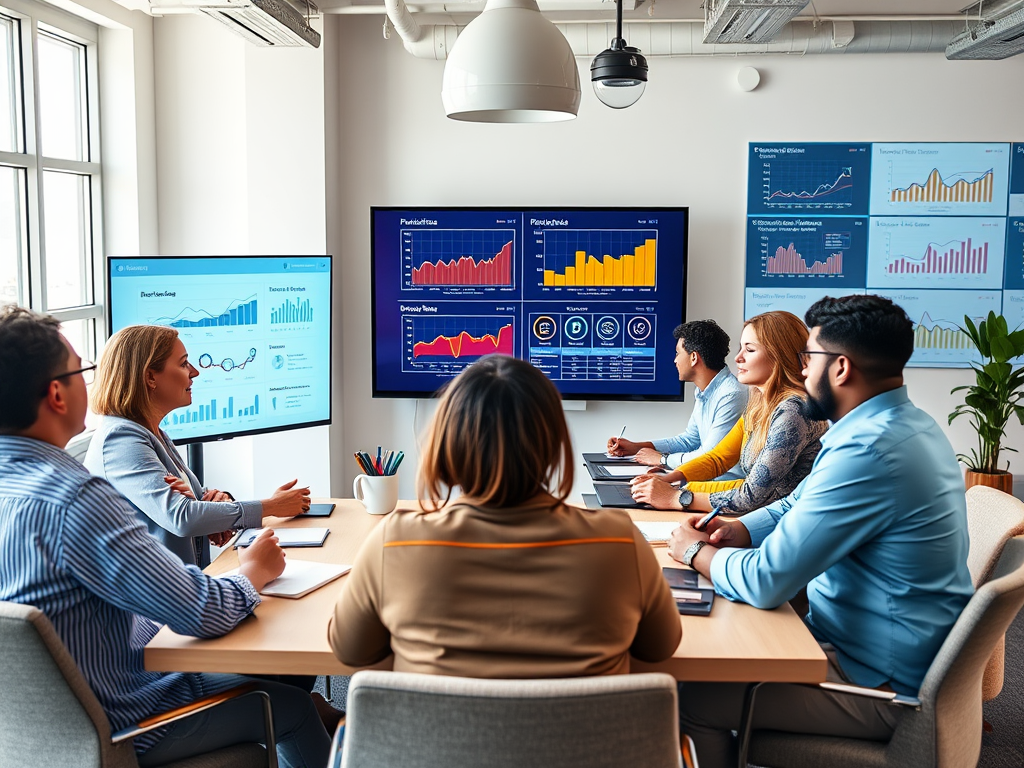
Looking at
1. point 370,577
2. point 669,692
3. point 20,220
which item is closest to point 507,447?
point 370,577

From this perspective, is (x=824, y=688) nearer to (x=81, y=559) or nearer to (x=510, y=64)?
(x=81, y=559)

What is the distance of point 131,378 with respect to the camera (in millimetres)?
2500

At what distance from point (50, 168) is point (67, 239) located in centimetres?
35

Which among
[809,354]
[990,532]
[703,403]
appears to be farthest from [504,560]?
[703,403]

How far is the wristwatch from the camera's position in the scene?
224 centimetres

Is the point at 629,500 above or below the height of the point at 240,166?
below

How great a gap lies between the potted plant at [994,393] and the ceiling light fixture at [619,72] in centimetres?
257

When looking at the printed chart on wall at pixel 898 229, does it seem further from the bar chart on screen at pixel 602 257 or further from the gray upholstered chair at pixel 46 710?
the gray upholstered chair at pixel 46 710

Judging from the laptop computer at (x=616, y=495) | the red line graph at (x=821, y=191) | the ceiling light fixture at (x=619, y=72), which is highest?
the ceiling light fixture at (x=619, y=72)

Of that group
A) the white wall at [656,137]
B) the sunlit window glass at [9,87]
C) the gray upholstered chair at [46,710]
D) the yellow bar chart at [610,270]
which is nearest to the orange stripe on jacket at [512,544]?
the gray upholstered chair at [46,710]

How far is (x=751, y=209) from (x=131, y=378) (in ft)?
11.2

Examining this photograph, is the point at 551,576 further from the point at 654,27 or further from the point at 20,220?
the point at 654,27

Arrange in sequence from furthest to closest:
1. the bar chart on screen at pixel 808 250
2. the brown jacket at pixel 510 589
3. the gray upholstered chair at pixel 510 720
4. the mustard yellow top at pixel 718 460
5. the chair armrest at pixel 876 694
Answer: the bar chart on screen at pixel 808 250 → the mustard yellow top at pixel 718 460 → the chair armrest at pixel 876 694 → the brown jacket at pixel 510 589 → the gray upholstered chair at pixel 510 720

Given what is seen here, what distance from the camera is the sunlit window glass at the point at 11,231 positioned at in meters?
3.89
